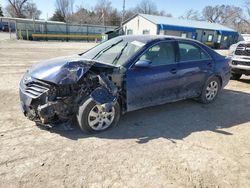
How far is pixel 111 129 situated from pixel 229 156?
6.39 feet

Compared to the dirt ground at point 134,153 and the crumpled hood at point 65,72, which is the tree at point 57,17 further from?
the crumpled hood at point 65,72

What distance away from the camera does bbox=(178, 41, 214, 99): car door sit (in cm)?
493

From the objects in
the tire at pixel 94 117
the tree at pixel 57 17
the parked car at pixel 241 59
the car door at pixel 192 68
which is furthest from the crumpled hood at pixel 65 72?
the tree at pixel 57 17

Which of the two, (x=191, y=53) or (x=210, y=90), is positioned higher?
(x=191, y=53)

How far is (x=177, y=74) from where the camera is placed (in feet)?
15.6

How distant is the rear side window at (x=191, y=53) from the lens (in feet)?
16.3

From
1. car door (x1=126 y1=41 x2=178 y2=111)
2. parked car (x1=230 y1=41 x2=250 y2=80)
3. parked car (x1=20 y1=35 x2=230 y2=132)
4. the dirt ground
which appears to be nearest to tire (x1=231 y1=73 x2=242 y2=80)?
parked car (x1=230 y1=41 x2=250 y2=80)

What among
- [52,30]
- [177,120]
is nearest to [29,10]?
[52,30]

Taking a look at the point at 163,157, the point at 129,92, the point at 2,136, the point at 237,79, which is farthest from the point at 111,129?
the point at 237,79

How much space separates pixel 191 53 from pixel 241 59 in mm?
3839

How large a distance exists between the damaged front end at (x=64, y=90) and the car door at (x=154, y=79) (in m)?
0.37

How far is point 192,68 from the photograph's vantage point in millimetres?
5078

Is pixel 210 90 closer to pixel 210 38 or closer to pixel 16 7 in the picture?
pixel 210 38

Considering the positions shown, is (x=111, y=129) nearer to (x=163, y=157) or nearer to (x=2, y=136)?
(x=163, y=157)
